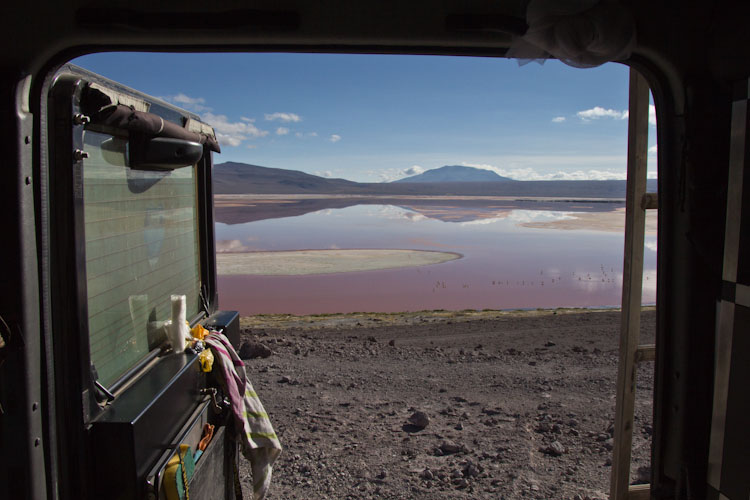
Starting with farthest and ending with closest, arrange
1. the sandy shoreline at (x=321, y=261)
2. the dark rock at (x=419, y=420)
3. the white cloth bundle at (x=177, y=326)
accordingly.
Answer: the sandy shoreline at (x=321, y=261)
the dark rock at (x=419, y=420)
the white cloth bundle at (x=177, y=326)

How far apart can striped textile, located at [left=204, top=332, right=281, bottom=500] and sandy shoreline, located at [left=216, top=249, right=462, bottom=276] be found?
13247 millimetres

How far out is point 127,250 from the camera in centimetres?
214

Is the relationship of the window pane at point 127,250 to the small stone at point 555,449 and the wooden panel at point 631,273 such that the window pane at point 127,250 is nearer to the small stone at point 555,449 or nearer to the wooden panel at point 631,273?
the wooden panel at point 631,273

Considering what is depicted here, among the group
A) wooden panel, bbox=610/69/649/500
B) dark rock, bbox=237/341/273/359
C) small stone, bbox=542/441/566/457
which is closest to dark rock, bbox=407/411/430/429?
small stone, bbox=542/441/566/457

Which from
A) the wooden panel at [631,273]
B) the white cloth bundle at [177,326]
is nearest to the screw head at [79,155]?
the white cloth bundle at [177,326]

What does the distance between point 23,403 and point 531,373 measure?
15.0ft

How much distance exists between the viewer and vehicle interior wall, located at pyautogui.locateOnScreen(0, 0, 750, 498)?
4.92 ft

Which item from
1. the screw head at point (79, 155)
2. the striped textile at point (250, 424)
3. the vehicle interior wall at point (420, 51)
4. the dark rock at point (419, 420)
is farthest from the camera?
the dark rock at point (419, 420)

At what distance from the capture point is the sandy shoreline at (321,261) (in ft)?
54.0

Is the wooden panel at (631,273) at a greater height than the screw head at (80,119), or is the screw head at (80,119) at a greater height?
the screw head at (80,119)

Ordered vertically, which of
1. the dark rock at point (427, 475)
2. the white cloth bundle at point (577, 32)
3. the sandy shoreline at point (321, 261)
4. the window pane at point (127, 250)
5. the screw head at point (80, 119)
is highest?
the white cloth bundle at point (577, 32)

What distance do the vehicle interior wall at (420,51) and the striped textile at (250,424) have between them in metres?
0.99

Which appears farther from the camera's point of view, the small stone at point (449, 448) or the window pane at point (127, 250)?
the small stone at point (449, 448)

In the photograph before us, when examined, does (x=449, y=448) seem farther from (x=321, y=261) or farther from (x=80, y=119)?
(x=321, y=261)
